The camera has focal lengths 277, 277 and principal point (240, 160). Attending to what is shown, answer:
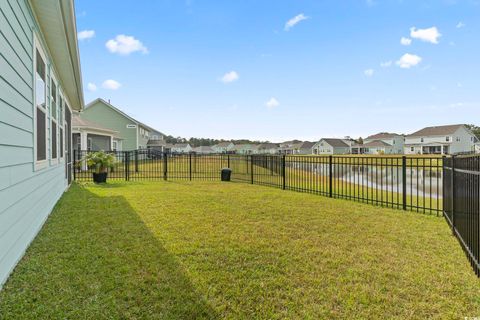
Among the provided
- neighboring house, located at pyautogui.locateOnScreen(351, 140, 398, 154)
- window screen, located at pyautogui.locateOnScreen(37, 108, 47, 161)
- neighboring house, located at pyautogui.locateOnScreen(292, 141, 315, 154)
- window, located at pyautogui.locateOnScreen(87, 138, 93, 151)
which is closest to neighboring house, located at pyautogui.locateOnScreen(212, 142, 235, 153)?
neighboring house, located at pyautogui.locateOnScreen(292, 141, 315, 154)

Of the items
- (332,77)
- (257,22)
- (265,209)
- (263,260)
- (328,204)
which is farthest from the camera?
(332,77)

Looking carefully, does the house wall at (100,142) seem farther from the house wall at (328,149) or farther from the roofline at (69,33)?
the house wall at (328,149)

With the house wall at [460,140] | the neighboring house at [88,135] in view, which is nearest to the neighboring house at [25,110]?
the neighboring house at [88,135]

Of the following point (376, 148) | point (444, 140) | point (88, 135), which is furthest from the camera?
point (376, 148)

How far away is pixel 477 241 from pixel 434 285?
808 millimetres

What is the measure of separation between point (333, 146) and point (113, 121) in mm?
51528

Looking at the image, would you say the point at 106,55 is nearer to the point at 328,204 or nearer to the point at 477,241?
the point at 328,204

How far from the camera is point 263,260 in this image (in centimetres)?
A: 349

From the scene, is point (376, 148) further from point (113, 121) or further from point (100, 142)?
point (100, 142)

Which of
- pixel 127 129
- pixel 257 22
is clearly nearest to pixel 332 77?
pixel 257 22

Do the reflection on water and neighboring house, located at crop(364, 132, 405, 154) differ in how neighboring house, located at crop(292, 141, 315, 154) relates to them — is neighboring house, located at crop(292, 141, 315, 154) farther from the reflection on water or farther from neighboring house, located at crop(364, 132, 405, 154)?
the reflection on water

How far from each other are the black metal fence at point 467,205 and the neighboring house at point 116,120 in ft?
98.1

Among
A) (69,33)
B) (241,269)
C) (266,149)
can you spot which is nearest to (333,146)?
(266,149)

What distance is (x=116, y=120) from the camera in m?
29.7
